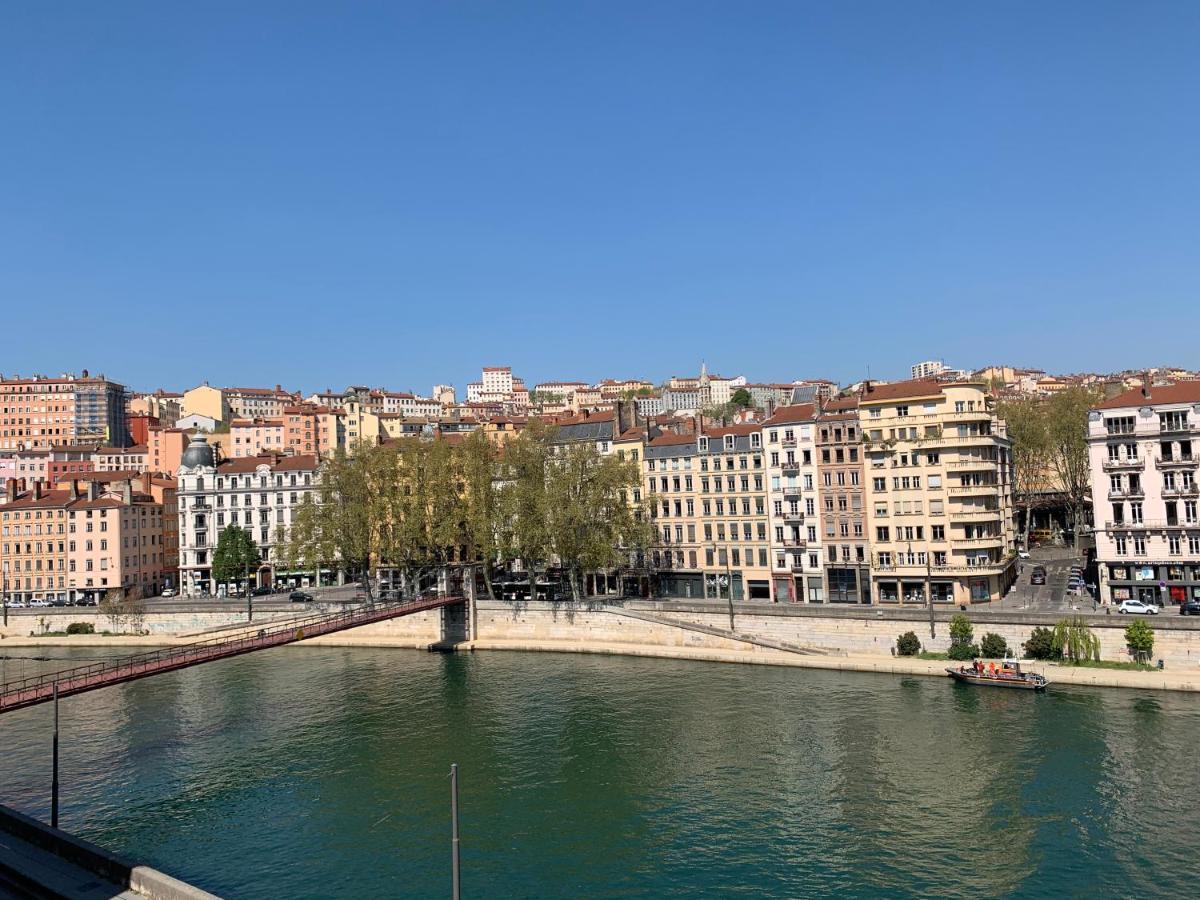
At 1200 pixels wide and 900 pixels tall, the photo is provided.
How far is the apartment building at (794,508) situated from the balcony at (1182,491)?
23832 millimetres

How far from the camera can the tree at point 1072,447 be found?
9438 cm

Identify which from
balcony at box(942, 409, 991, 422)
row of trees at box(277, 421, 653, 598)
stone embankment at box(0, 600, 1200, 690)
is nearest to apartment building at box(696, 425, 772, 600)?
row of trees at box(277, 421, 653, 598)

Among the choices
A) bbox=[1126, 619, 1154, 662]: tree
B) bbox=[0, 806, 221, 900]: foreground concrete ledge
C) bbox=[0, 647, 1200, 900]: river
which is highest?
bbox=[1126, 619, 1154, 662]: tree

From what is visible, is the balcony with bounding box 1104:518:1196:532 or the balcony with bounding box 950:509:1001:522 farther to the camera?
the balcony with bounding box 950:509:1001:522

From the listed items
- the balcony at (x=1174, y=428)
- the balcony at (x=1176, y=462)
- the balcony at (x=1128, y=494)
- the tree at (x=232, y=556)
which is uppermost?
the balcony at (x=1174, y=428)

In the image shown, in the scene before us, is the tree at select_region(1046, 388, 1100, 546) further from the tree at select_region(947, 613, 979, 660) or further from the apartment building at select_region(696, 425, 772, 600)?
the tree at select_region(947, 613, 979, 660)

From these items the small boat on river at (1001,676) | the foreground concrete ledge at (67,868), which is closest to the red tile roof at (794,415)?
the small boat on river at (1001,676)

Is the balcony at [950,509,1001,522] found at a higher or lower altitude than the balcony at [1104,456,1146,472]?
lower

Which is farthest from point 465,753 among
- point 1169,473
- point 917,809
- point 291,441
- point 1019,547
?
point 291,441

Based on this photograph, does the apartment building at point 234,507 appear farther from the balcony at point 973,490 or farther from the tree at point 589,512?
the balcony at point 973,490

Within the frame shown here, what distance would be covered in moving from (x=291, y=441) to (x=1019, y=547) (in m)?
126

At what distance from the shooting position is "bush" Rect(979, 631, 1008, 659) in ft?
188

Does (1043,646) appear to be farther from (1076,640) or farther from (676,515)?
(676,515)

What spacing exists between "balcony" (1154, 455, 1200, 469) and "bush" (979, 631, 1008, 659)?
18.2 meters
